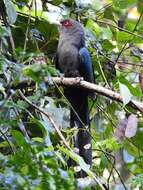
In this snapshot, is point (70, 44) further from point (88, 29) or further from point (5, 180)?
point (5, 180)

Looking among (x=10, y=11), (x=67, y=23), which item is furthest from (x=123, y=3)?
(x=10, y=11)

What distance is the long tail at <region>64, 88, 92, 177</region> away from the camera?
223 centimetres

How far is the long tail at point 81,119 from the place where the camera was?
223 centimetres

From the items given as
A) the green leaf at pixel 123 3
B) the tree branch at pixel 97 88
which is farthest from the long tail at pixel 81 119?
the green leaf at pixel 123 3

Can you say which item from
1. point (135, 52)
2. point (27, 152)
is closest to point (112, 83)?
point (135, 52)

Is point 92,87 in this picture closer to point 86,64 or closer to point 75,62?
point 86,64

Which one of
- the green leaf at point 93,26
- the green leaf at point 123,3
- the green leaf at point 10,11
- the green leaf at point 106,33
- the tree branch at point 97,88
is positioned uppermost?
the green leaf at point 123,3

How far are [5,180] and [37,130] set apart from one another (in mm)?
976

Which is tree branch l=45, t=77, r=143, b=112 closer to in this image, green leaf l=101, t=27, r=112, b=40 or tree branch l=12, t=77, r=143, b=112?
tree branch l=12, t=77, r=143, b=112

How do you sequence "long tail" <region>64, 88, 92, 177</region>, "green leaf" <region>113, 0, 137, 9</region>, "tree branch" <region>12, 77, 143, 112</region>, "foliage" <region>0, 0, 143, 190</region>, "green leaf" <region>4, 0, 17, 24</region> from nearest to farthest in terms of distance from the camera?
"foliage" <region>0, 0, 143, 190</region>, "tree branch" <region>12, 77, 143, 112</region>, "green leaf" <region>4, 0, 17, 24</region>, "long tail" <region>64, 88, 92, 177</region>, "green leaf" <region>113, 0, 137, 9</region>

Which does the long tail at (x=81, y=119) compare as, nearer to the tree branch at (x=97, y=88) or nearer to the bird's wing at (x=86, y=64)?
the bird's wing at (x=86, y=64)

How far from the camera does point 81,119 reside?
248cm

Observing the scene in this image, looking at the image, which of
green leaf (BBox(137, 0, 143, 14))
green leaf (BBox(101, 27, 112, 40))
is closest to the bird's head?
green leaf (BBox(101, 27, 112, 40))

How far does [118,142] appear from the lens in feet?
7.01
